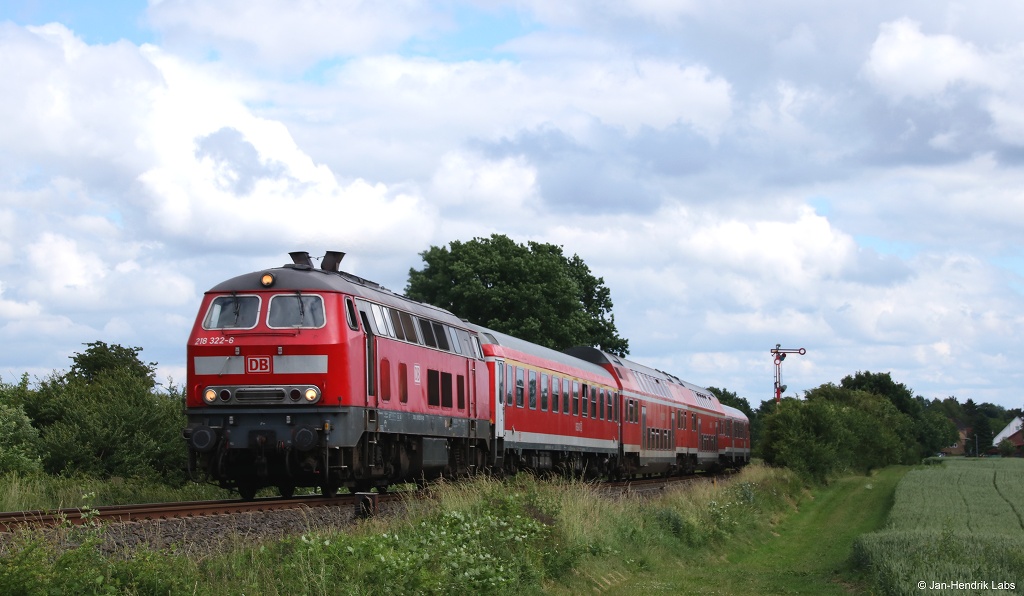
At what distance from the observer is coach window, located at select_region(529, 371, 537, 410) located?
28.8 m

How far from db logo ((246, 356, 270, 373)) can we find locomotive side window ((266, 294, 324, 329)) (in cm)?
55

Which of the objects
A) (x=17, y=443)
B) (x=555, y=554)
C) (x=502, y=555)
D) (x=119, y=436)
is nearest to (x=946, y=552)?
(x=555, y=554)

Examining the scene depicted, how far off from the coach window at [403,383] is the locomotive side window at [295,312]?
2435mm

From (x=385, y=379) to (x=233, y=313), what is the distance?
2.74 m

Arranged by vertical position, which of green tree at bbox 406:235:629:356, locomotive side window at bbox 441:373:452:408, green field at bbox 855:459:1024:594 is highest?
green tree at bbox 406:235:629:356

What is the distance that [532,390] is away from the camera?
29.0 m

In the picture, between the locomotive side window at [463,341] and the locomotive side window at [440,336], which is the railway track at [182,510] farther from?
the locomotive side window at [463,341]

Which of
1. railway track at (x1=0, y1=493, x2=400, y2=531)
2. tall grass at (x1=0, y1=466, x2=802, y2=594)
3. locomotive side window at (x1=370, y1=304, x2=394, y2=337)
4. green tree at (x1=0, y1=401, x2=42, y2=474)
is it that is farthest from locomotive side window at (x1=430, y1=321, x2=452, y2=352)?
green tree at (x1=0, y1=401, x2=42, y2=474)

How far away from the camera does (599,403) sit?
35.8 metres

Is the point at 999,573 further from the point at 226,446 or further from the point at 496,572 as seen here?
the point at 226,446

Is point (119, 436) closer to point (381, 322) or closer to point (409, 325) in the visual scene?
point (409, 325)

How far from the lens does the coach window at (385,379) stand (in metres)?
19.4

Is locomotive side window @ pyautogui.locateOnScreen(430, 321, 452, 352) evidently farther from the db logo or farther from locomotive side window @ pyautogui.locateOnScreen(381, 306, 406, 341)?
the db logo

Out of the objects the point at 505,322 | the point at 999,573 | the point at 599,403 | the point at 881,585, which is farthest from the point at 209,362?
the point at 505,322
